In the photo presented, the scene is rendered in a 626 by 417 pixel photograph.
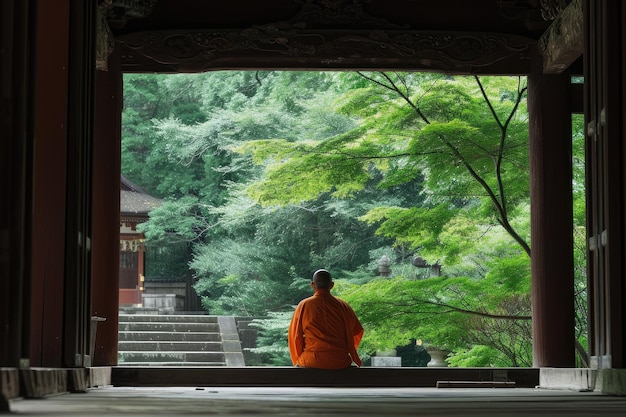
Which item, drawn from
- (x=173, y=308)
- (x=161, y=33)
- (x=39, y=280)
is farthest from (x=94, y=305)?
(x=173, y=308)

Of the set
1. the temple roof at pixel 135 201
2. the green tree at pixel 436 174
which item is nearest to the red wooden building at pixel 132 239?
the temple roof at pixel 135 201

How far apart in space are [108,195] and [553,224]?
3510mm

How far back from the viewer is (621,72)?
5812mm

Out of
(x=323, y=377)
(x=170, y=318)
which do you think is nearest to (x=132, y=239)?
(x=170, y=318)

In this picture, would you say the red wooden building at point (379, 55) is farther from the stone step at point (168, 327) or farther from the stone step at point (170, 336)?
the stone step at point (168, 327)

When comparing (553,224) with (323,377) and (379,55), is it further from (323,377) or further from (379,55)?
(323,377)

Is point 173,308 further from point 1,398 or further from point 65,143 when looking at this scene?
point 1,398

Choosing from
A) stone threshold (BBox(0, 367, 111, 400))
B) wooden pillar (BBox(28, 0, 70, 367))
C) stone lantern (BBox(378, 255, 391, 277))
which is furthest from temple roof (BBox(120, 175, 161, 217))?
wooden pillar (BBox(28, 0, 70, 367))

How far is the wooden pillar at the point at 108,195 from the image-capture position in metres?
8.57

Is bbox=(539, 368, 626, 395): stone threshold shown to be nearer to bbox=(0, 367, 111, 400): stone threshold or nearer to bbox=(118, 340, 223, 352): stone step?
bbox=(0, 367, 111, 400): stone threshold

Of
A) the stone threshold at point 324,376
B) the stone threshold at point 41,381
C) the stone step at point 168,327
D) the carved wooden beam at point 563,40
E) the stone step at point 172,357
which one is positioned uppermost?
the carved wooden beam at point 563,40

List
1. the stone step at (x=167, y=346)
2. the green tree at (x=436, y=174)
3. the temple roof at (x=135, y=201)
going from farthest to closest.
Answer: the temple roof at (x=135, y=201)
the stone step at (x=167, y=346)
the green tree at (x=436, y=174)

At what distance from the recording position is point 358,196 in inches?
922

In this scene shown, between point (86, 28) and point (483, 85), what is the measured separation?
27.5 feet
